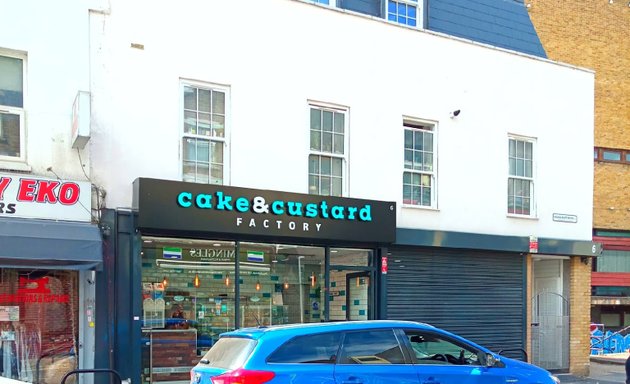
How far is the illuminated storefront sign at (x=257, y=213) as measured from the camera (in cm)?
1028

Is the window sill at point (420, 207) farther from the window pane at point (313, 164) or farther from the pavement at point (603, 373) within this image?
the pavement at point (603, 373)

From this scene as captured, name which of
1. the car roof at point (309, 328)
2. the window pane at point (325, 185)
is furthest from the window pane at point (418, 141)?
the car roof at point (309, 328)

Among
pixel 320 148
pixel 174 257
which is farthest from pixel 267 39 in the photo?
pixel 174 257

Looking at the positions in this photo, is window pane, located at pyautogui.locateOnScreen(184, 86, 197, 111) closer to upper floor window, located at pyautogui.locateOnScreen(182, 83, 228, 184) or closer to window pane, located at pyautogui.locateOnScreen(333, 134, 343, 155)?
upper floor window, located at pyautogui.locateOnScreen(182, 83, 228, 184)

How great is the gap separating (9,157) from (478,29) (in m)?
10.5

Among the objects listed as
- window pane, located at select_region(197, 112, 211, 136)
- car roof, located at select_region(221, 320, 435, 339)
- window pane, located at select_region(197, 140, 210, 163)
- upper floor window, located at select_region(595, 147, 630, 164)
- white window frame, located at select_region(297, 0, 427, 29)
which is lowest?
car roof, located at select_region(221, 320, 435, 339)

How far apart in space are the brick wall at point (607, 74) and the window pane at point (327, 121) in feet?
61.0

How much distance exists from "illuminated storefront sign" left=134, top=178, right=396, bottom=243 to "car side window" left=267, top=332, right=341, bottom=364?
13.2 feet

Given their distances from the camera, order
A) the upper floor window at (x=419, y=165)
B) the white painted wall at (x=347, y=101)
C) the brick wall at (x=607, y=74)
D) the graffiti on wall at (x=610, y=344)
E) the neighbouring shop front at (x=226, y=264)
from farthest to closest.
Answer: the brick wall at (x=607, y=74) < the graffiti on wall at (x=610, y=344) < the upper floor window at (x=419, y=165) < the white painted wall at (x=347, y=101) < the neighbouring shop front at (x=226, y=264)

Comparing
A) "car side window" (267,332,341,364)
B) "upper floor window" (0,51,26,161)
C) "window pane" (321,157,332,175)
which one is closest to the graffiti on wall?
"window pane" (321,157,332,175)

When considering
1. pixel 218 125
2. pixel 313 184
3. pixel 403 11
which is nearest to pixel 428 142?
pixel 313 184

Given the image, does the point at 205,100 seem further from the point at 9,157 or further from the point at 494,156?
the point at 494,156

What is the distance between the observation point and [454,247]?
44.1 feet

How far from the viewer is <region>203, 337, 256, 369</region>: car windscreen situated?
6945 mm
